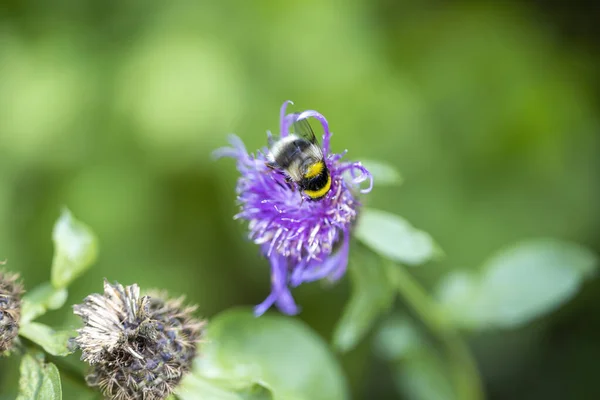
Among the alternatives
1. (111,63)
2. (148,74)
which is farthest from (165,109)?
(111,63)

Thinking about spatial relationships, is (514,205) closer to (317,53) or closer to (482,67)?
(482,67)

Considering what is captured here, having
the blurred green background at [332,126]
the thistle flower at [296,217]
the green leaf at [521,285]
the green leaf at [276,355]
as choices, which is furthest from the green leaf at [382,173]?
the blurred green background at [332,126]

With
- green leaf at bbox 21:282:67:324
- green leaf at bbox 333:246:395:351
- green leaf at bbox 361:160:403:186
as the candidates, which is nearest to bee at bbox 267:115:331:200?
green leaf at bbox 361:160:403:186

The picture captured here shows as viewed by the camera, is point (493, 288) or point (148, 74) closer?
point (493, 288)

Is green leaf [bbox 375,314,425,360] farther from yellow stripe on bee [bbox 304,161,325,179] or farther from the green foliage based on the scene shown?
the green foliage

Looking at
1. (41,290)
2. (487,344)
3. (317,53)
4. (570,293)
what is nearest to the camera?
(41,290)

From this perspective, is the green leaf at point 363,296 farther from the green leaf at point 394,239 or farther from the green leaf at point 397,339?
the green leaf at point 397,339

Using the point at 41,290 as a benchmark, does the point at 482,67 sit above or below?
above
